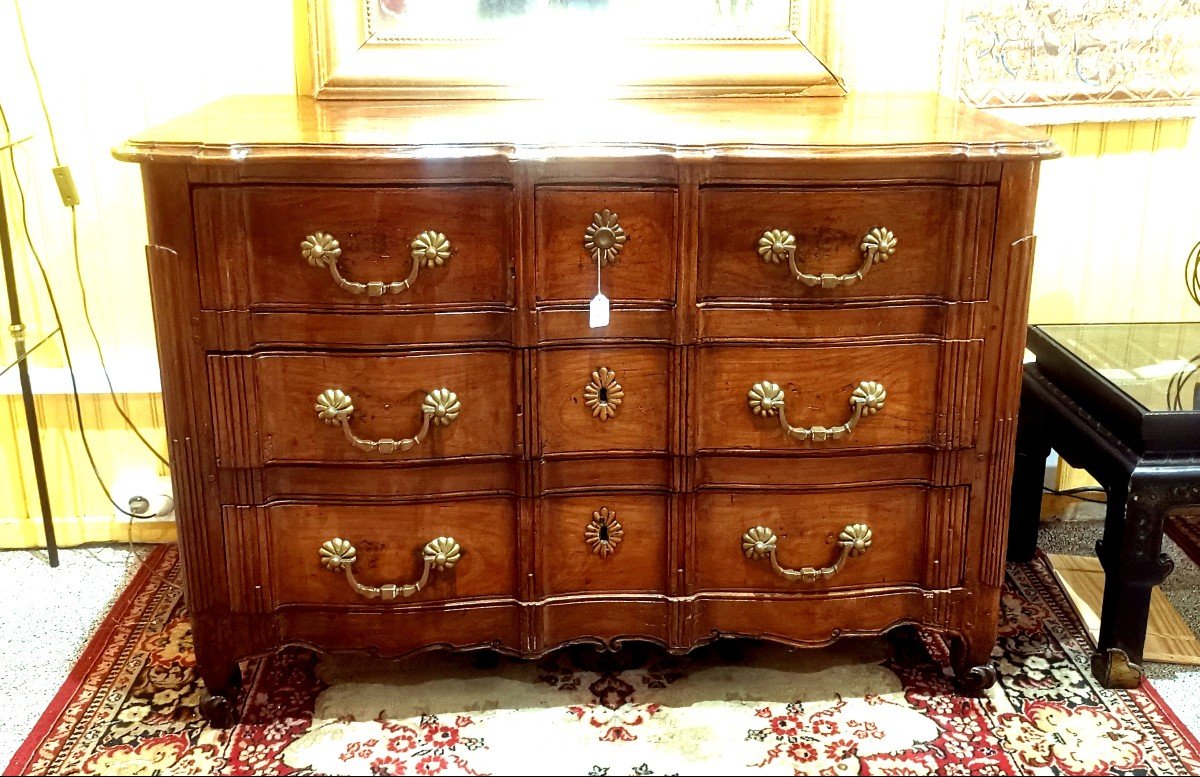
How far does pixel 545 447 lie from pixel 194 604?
0.65 m

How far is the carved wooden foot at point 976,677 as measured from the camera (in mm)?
1935

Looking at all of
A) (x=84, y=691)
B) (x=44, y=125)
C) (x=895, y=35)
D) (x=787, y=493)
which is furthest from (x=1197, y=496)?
(x=44, y=125)

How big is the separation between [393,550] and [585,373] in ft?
1.48

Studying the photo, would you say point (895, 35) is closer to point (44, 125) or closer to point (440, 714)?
point (440, 714)

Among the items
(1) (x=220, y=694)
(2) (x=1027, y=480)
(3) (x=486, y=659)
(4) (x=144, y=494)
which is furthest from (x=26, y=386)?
(2) (x=1027, y=480)

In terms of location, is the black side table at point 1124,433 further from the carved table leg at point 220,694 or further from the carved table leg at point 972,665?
the carved table leg at point 220,694

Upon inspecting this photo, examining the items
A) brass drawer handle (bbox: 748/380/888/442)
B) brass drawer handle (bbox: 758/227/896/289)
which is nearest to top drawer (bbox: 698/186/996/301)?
brass drawer handle (bbox: 758/227/896/289)

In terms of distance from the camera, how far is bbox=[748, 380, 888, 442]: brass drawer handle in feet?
5.71

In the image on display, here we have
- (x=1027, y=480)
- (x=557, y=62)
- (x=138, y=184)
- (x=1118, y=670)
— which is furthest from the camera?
(x=1027, y=480)

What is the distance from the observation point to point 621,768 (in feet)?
5.88

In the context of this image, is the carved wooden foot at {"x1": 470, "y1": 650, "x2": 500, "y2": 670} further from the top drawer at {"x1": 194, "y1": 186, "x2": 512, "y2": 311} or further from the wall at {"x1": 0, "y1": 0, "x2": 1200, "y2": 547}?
the wall at {"x1": 0, "y1": 0, "x2": 1200, "y2": 547}

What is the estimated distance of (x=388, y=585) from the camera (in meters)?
1.82

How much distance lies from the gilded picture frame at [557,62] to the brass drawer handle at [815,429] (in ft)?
2.42

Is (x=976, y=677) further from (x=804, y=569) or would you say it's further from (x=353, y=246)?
(x=353, y=246)
